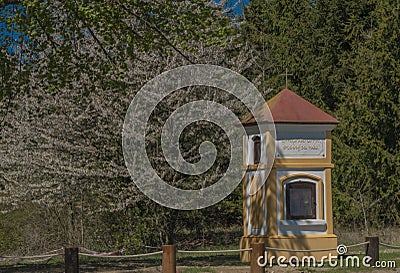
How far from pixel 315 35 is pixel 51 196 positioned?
14.9 m

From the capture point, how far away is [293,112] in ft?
52.0

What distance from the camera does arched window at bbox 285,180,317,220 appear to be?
15609mm

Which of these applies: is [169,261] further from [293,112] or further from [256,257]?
[293,112]

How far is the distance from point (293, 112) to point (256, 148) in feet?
4.11

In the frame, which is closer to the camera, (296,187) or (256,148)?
(296,187)

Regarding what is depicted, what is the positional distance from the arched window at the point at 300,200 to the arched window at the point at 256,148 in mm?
1073

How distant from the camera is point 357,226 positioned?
88.8 ft

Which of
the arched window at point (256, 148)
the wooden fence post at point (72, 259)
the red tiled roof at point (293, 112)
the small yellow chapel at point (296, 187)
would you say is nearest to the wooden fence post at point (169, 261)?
the wooden fence post at point (72, 259)

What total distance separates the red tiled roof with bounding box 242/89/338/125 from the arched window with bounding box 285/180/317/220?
1434 millimetres

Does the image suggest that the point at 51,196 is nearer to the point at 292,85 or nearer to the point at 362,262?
the point at 362,262

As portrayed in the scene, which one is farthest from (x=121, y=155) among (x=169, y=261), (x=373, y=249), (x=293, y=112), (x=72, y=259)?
(x=169, y=261)

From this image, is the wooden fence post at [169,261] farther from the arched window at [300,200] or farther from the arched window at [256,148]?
the arched window at [256,148]

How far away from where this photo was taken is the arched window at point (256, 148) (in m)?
16.2

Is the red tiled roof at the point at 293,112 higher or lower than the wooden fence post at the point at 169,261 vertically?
higher
